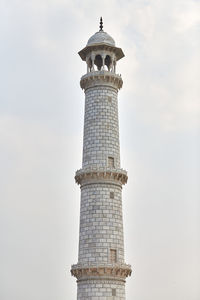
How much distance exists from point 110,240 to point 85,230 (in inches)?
88.9

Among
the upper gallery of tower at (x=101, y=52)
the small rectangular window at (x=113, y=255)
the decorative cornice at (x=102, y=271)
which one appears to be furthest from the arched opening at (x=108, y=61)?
the decorative cornice at (x=102, y=271)

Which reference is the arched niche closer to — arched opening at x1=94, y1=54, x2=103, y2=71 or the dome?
arched opening at x1=94, y1=54, x2=103, y2=71

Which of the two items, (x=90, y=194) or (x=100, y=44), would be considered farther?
(x=100, y=44)

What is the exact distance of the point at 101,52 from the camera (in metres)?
48.5

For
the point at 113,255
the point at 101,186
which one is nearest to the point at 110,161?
the point at 101,186

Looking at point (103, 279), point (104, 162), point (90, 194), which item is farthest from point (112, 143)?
point (103, 279)

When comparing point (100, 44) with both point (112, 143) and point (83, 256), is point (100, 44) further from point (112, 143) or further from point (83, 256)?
point (83, 256)

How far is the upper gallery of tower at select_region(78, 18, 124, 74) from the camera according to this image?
48356 millimetres

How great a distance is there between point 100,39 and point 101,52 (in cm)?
133

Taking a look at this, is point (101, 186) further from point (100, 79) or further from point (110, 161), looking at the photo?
point (100, 79)

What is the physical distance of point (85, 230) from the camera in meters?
43.1

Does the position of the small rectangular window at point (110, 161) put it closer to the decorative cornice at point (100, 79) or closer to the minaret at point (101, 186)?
the minaret at point (101, 186)

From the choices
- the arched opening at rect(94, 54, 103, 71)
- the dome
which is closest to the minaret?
the dome

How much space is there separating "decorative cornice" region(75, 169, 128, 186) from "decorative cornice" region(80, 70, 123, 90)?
8.31 meters
